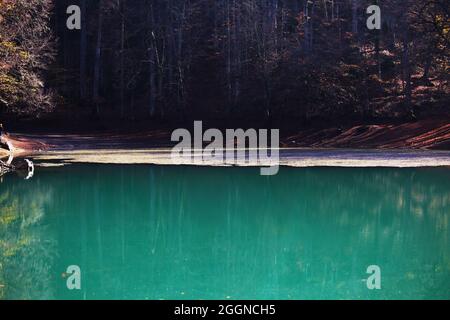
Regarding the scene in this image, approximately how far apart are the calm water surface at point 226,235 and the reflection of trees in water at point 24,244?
3cm

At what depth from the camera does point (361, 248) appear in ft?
33.7

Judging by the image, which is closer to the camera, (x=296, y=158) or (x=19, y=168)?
(x=19, y=168)

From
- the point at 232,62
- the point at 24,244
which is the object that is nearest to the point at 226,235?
the point at 24,244

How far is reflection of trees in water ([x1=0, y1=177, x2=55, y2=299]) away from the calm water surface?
0.03m

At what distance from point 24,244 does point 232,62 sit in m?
32.1

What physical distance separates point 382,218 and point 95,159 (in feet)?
49.0

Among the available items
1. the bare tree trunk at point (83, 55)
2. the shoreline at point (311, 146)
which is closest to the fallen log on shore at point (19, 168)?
the shoreline at point (311, 146)

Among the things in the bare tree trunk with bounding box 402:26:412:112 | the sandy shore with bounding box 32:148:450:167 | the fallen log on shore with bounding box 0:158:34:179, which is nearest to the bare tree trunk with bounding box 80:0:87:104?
the sandy shore with bounding box 32:148:450:167

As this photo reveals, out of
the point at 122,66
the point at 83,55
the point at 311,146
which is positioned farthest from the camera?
the point at 83,55

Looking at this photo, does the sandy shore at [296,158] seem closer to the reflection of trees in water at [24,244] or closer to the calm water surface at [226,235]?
the calm water surface at [226,235]

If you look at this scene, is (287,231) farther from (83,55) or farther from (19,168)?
(83,55)

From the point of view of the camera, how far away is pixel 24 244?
10617 millimetres

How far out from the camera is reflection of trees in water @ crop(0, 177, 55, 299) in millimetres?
7848
